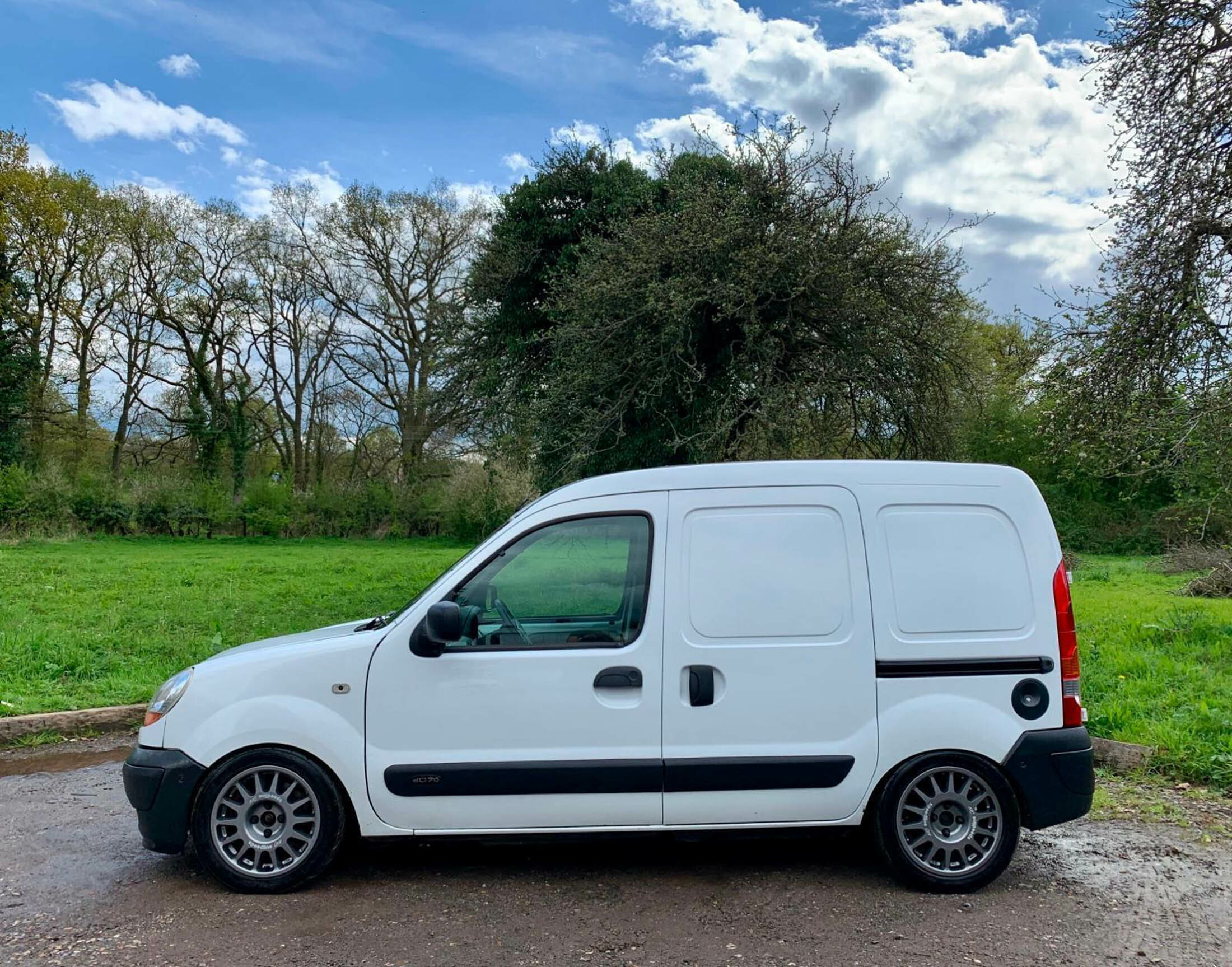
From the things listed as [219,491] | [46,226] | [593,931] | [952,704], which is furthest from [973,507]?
[46,226]

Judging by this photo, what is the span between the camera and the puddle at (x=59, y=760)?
656cm

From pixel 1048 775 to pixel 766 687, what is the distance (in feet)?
4.61

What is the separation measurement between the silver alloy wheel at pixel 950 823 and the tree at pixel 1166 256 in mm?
6223

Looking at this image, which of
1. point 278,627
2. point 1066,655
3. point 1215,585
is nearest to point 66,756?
point 278,627

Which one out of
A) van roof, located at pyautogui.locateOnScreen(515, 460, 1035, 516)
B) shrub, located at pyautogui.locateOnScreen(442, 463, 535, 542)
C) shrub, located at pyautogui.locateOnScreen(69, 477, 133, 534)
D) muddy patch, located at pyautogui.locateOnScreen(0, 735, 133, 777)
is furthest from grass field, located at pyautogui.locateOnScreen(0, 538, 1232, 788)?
shrub, located at pyautogui.locateOnScreen(442, 463, 535, 542)

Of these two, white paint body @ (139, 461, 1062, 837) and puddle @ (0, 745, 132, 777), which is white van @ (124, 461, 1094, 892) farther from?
puddle @ (0, 745, 132, 777)

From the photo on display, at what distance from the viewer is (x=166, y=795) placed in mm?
4285

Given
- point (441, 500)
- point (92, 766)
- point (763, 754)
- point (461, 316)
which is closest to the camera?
point (763, 754)

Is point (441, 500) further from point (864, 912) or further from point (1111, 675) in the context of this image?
point (864, 912)

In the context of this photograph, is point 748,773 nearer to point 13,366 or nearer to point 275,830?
point 275,830

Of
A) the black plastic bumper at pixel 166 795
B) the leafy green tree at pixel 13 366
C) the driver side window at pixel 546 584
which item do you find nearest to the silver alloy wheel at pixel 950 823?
the driver side window at pixel 546 584

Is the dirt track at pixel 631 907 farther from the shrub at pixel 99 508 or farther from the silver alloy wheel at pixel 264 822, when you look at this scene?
the shrub at pixel 99 508

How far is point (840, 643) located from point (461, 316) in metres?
17.6

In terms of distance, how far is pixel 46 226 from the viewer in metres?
34.1
